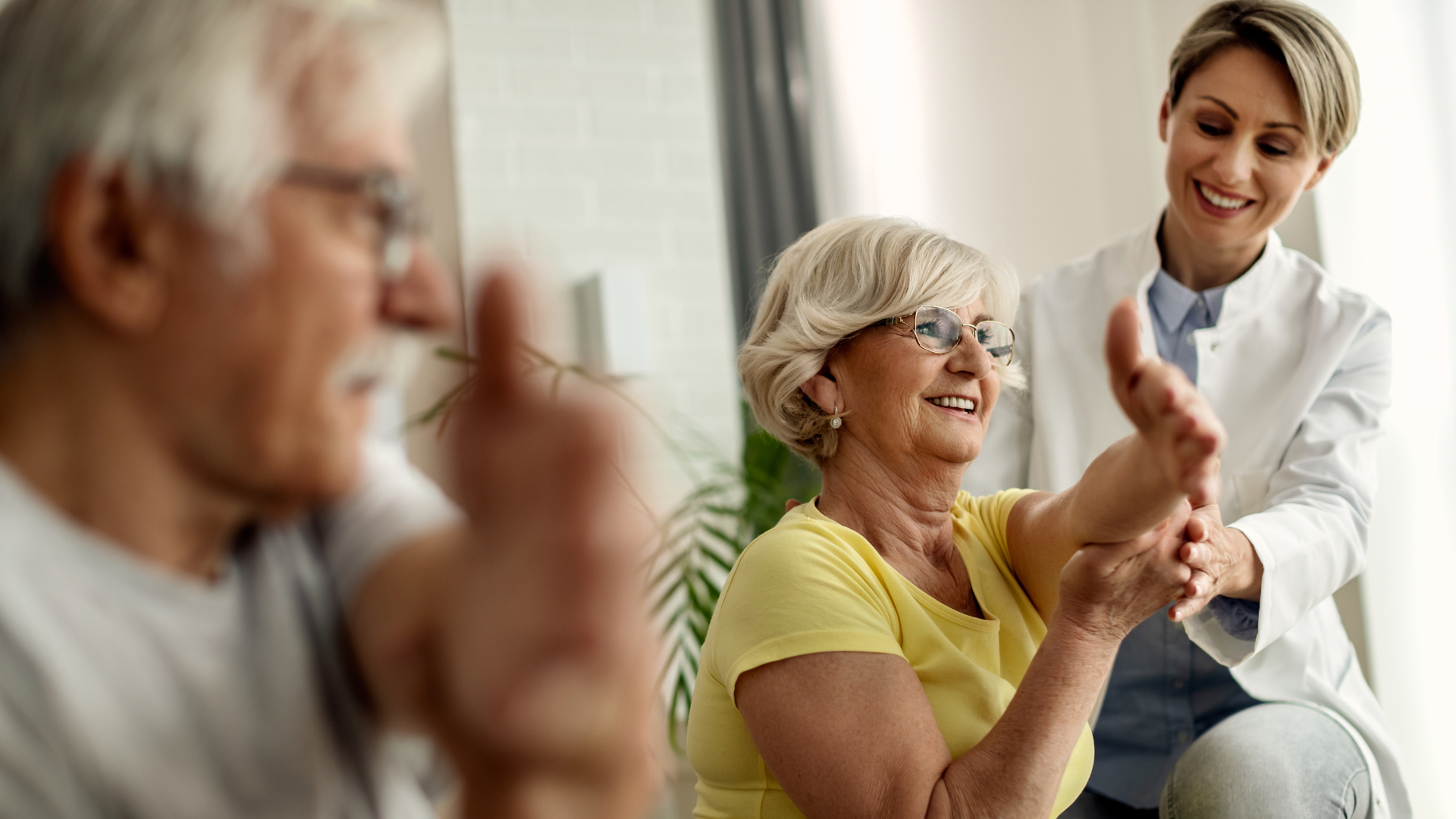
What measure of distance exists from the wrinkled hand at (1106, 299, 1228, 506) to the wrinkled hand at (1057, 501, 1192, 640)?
329 mm

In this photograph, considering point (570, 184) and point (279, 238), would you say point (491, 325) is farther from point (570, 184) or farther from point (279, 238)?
point (570, 184)

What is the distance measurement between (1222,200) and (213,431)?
1782 millimetres

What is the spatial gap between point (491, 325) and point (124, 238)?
6.2 inches

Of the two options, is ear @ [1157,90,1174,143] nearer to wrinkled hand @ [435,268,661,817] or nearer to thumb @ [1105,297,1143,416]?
thumb @ [1105,297,1143,416]

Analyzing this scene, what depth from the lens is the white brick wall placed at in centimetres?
340

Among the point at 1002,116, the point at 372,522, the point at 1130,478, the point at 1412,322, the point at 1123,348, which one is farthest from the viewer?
the point at 1002,116

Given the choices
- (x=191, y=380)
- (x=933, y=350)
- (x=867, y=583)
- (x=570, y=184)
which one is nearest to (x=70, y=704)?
(x=191, y=380)

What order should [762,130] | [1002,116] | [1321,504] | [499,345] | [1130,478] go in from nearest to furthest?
[499,345]
[1130,478]
[1321,504]
[1002,116]
[762,130]

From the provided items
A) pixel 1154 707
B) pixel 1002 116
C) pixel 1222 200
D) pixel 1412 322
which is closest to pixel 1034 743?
pixel 1154 707

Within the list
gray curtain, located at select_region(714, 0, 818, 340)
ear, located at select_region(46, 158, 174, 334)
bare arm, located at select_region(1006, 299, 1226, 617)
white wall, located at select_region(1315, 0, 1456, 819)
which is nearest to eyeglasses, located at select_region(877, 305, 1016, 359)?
bare arm, located at select_region(1006, 299, 1226, 617)

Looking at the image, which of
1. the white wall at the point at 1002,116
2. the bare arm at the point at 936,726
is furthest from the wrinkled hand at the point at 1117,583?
the white wall at the point at 1002,116

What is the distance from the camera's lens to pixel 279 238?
450mm

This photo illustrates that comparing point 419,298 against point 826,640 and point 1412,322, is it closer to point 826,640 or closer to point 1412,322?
point 826,640

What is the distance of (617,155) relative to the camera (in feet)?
11.5
